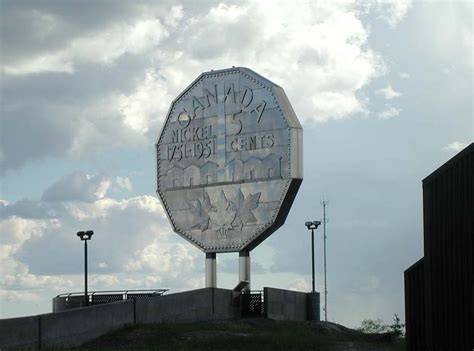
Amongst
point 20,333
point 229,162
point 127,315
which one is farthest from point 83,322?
point 229,162

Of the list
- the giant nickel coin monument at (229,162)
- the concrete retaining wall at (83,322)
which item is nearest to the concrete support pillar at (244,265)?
the giant nickel coin monument at (229,162)

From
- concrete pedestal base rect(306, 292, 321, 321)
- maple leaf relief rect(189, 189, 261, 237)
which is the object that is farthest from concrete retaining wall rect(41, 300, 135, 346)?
concrete pedestal base rect(306, 292, 321, 321)

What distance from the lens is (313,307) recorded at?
5325 cm

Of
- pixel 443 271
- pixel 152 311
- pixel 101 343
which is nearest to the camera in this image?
pixel 443 271

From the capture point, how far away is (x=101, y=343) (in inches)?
1502

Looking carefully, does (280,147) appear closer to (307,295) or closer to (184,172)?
(184,172)

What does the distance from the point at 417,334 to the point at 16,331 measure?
1331 cm

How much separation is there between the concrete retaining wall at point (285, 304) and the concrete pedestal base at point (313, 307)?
0.25m

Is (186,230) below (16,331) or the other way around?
the other way around

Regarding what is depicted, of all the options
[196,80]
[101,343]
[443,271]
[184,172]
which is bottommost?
[101,343]

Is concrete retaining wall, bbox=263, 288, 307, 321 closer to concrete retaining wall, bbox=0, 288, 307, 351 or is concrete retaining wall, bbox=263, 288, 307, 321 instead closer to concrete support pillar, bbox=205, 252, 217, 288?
concrete retaining wall, bbox=0, 288, 307, 351

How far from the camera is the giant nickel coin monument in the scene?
48312 millimetres

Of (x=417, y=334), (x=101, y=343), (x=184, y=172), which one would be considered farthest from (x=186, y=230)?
(x=417, y=334)

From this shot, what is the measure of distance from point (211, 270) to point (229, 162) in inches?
209
